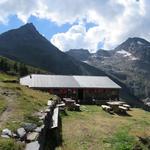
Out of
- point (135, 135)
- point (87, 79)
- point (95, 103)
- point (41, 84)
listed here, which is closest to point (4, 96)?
point (135, 135)

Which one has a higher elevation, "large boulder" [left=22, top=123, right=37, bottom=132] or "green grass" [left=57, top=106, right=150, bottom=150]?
"large boulder" [left=22, top=123, right=37, bottom=132]

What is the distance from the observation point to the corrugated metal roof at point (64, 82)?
6865 cm

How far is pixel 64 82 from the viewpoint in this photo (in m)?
71.8

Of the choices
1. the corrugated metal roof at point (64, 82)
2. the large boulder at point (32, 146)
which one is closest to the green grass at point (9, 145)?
the large boulder at point (32, 146)

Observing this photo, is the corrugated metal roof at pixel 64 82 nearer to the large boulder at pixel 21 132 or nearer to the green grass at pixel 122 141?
the green grass at pixel 122 141

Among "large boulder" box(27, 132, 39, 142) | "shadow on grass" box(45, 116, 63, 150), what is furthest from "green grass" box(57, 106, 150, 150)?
"large boulder" box(27, 132, 39, 142)

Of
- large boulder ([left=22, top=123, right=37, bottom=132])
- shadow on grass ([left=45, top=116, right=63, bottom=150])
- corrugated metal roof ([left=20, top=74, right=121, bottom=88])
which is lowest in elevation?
shadow on grass ([left=45, top=116, right=63, bottom=150])

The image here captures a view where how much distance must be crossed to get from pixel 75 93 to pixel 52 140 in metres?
48.2

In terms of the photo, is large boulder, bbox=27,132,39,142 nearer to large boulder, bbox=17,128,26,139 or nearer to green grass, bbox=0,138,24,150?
large boulder, bbox=17,128,26,139

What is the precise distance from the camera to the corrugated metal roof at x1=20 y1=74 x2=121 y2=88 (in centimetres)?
6865

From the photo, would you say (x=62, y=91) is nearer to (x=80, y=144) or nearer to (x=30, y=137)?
(x=80, y=144)

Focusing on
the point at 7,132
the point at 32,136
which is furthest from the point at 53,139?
the point at 7,132

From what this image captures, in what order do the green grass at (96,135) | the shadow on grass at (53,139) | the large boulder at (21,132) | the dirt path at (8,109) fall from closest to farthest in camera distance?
the large boulder at (21,132), the dirt path at (8,109), the shadow on grass at (53,139), the green grass at (96,135)

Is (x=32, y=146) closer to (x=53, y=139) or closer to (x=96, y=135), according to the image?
(x=53, y=139)
